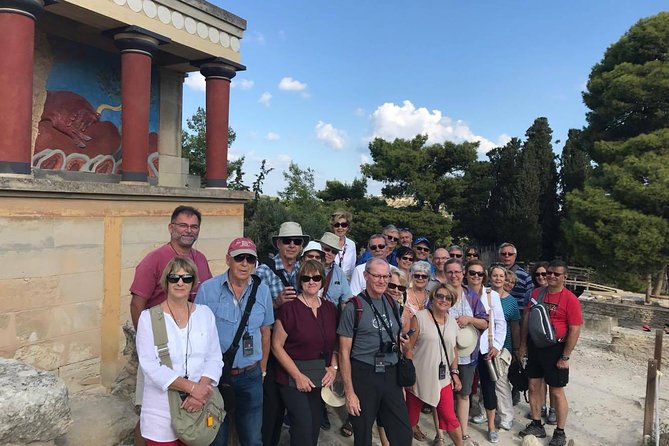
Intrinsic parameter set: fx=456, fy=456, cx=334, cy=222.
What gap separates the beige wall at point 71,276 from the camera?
557 centimetres

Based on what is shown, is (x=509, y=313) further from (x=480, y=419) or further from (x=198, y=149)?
(x=198, y=149)

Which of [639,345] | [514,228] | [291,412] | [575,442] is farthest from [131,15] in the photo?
[514,228]

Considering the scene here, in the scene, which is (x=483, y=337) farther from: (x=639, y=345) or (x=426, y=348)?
(x=639, y=345)

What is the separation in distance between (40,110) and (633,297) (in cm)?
2182

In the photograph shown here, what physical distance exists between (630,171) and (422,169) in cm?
1132

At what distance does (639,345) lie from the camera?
1038 centimetres

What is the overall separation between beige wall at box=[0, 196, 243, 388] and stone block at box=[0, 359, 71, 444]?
8.93ft

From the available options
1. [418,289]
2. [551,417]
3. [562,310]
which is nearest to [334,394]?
[418,289]

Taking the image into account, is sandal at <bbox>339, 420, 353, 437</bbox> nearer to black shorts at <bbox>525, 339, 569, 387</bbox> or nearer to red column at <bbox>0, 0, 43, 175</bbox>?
black shorts at <bbox>525, 339, 569, 387</bbox>

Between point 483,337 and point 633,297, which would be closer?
point 483,337

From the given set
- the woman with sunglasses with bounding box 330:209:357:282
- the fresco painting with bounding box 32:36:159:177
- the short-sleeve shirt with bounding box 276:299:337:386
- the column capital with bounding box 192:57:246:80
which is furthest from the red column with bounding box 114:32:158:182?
the short-sleeve shirt with bounding box 276:299:337:386

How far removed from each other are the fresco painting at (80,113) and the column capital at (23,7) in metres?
1.81

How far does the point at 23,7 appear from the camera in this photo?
5762 millimetres

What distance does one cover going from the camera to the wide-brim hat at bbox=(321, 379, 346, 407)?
366 cm
